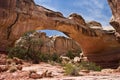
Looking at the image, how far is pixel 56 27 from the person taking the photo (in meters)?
23.2

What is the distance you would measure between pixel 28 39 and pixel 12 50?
4.67 metres

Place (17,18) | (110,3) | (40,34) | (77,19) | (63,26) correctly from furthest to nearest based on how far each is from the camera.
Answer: (40,34)
(77,19)
(63,26)
(17,18)
(110,3)

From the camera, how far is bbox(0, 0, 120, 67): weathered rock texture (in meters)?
19.1

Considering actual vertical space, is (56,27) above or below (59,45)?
above

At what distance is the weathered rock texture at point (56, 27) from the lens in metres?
19.1

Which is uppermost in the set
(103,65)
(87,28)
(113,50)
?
Result: (87,28)

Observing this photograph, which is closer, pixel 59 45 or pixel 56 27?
pixel 56 27

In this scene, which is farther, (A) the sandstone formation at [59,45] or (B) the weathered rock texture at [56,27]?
(A) the sandstone formation at [59,45]

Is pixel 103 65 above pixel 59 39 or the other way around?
the other way around

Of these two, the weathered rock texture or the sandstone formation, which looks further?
the sandstone formation

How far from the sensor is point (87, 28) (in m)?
25.9

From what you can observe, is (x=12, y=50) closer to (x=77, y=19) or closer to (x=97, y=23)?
(x=77, y=19)

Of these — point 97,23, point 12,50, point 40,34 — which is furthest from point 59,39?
point 12,50

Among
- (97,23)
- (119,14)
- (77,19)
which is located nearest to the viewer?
(119,14)
